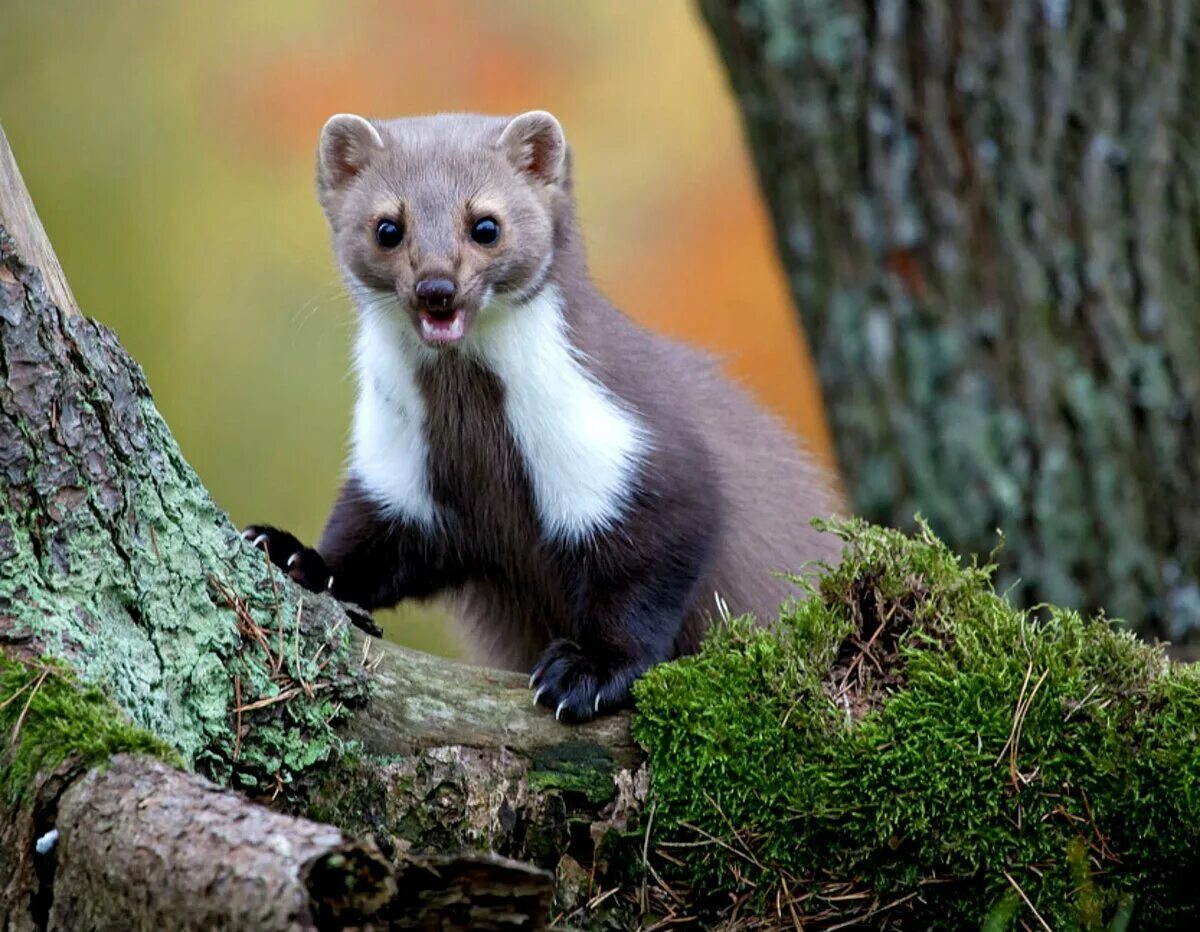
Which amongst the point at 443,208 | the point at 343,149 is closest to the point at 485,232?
the point at 443,208

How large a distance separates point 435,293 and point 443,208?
309 mm

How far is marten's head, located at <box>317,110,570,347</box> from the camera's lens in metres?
4.05

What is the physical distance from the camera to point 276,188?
976 centimetres

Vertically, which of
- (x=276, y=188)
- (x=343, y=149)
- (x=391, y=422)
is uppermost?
(x=343, y=149)

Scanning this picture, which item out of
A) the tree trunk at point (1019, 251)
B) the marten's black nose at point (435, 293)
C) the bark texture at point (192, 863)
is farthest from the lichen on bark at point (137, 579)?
the tree trunk at point (1019, 251)

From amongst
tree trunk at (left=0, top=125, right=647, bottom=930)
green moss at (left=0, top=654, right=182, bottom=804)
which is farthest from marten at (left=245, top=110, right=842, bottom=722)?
green moss at (left=0, top=654, right=182, bottom=804)

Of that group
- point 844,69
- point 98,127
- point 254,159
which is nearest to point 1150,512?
point 844,69

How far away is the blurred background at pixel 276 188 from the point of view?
31.7 ft

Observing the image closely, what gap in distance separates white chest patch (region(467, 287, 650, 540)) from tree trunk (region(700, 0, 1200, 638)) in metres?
2.24

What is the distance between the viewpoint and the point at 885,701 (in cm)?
333

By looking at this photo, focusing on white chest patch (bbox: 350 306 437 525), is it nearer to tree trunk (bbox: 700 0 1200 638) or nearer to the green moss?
the green moss

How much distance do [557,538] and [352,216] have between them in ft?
3.53

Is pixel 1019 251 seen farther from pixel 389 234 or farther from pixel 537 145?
pixel 389 234

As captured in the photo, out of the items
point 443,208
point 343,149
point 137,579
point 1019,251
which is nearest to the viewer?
point 137,579
